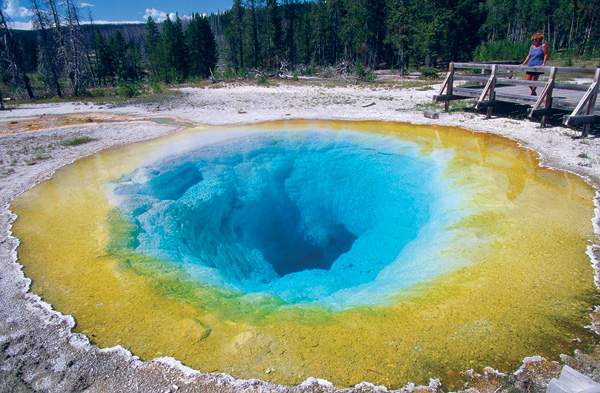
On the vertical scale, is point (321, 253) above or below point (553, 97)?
below

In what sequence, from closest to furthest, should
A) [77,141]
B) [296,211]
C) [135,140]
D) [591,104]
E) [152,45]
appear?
1. [591,104]
2. [296,211]
3. [135,140]
4. [77,141]
5. [152,45]

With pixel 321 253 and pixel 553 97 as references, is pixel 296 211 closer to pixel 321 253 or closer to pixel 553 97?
pixel 321 253

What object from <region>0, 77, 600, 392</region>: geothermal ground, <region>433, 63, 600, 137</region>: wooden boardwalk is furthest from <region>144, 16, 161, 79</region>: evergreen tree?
<region>433, 63, 600, 137</region>: wooden boardwalk

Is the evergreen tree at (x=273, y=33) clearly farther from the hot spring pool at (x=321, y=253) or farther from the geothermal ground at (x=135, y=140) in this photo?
the hot spring pool at (x=321, y=253)

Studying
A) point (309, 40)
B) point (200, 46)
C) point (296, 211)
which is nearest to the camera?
point (296, 211)

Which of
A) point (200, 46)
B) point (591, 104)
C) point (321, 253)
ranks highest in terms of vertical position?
point (200, 46)

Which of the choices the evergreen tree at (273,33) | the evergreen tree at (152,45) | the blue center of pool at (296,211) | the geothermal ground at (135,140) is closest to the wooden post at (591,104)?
the geothermal ground at (135,140)

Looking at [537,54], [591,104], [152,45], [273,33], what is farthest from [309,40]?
Result: [591,104]
